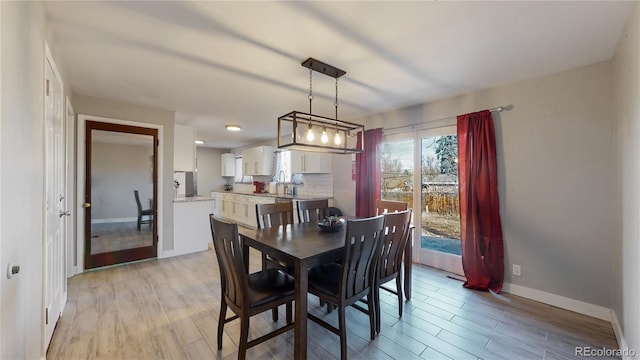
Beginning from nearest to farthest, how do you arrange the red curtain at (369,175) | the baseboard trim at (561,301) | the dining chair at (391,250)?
the dining chair at (391,250) → the baseboard trim at (561,301) → the red curtain at (369,175)

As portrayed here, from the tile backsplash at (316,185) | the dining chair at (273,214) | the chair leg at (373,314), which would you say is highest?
the tile backsplash at (316,185)

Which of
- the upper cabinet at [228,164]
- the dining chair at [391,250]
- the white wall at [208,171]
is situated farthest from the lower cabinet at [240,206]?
the dining chair at [391,250]

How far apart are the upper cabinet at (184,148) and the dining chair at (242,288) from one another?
3212 mm

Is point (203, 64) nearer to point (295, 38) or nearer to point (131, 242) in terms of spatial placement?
point (295, 38)

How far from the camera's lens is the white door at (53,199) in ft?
5.99

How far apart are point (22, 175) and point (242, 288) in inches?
52.8

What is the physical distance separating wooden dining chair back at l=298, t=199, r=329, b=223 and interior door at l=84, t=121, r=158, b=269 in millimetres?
2494

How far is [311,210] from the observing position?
3348 millimetres

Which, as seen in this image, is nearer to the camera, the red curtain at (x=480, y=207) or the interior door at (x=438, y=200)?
the red curtain at (x=480, y=207)

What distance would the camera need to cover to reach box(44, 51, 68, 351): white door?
1.83m

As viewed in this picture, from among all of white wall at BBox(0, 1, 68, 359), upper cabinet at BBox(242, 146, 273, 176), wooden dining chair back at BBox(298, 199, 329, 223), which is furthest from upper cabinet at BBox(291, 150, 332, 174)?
white wall at BBox(0, 1, 68, 359)

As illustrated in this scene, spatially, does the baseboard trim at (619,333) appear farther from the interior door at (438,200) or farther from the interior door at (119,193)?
the interior door at (119,193)

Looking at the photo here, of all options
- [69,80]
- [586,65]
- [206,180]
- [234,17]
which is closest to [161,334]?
[234,17]

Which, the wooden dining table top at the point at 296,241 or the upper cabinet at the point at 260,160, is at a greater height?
the upper cabinet at the point at 260,160
